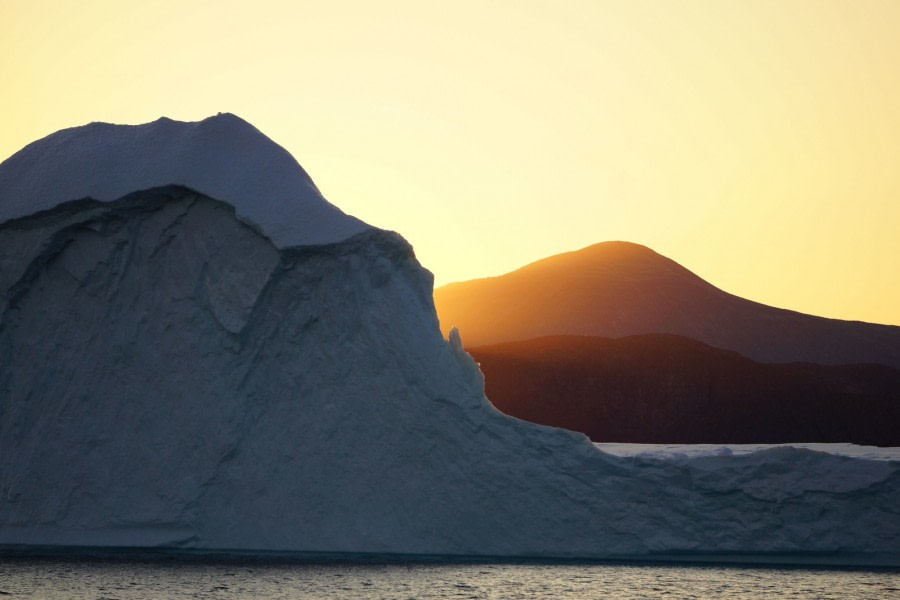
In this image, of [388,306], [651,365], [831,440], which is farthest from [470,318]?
[388,306]

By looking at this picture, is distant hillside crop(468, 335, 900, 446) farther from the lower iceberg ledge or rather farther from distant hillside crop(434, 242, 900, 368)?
the lower iceberg ledge

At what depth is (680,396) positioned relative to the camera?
4741 centimetres

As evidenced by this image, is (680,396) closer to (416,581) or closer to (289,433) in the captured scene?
(289,433)

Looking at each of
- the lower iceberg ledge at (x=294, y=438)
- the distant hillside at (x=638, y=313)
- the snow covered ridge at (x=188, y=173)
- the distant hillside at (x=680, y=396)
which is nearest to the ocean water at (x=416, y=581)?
the lower iceberg ledge at (x=294, y=438)

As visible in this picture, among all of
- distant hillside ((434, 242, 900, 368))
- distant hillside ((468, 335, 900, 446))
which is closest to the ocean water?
distant hillside ((468, 335, 900, 446))

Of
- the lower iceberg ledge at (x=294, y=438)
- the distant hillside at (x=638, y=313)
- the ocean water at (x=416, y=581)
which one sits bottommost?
the ocean water at (x=416, y=581)

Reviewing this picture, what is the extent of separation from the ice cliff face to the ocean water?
0.42 m

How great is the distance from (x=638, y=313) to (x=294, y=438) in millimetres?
53354

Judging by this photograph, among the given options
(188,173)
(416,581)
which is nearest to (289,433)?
(416,581)

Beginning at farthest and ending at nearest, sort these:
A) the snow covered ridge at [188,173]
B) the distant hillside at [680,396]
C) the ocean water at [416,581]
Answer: the distant hillside at [680,396] < the snow covered ridge at [188,173] < the ocean water at [416,581]

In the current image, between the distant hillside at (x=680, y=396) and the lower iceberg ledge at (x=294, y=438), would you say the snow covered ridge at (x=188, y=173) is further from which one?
the distant hillside at (x=680, y=396)

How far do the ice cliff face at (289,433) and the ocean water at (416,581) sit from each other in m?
0.42

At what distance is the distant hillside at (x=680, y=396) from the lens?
4572cm

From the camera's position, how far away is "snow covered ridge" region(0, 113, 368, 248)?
46.8ft
